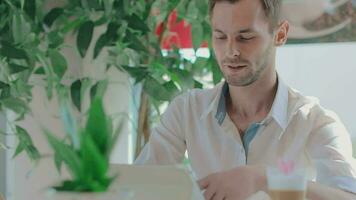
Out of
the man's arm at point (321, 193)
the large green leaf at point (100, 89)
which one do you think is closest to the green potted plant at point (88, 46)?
the large green leaf at point (100, 89)

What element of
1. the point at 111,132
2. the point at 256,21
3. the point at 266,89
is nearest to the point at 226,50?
the point at 256,21

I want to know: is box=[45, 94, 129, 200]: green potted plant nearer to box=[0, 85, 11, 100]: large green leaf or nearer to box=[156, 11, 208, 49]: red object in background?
box=[0, 85, 11, 100]: large green leaf

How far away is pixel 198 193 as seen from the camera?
795mm

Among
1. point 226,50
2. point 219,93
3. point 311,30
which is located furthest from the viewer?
point 311,30

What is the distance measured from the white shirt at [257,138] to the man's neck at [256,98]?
3 centimetres

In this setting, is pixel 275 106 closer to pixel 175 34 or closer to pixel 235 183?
pixel 235 183

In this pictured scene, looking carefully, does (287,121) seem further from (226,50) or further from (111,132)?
(111,132)

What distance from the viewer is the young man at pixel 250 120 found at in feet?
4.33

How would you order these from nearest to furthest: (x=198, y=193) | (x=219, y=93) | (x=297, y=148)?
(x=198, y=193) → (x=297, y=148) → (x=219, y=93)

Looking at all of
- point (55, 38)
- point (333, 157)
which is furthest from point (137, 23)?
point (333, 157)

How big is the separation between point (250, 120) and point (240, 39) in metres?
0.25

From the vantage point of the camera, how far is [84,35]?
188 centimetres

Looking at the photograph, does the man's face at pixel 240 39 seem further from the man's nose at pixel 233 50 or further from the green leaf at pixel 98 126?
the green leaf at pixel 98 126

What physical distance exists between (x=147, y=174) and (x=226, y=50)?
→ 0.58m
